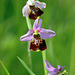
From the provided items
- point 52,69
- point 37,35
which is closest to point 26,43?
point 37,35

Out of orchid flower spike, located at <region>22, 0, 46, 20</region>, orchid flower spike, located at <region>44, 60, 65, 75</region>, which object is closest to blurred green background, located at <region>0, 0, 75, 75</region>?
orchid flower spike, located at <region>44, 60, 65, 75</region>

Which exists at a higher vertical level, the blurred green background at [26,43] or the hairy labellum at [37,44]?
the hairy labellum at [37,44]

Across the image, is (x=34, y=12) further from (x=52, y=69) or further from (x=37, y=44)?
(x=52, y=69)

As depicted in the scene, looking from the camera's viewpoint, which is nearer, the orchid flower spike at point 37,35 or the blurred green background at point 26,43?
the orchid flower spike at point 37,35

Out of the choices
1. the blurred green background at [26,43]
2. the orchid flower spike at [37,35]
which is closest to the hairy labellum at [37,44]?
the orchid flower spike at [37,35]

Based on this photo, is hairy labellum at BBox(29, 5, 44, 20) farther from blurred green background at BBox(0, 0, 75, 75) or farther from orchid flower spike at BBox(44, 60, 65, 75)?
blurred green background at BBox(0, 0, 75, 75)

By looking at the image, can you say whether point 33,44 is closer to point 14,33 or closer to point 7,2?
point 14,33

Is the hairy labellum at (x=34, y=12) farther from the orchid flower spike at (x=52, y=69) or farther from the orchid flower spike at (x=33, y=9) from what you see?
the orchid flower spike at (x=52, y=69)
